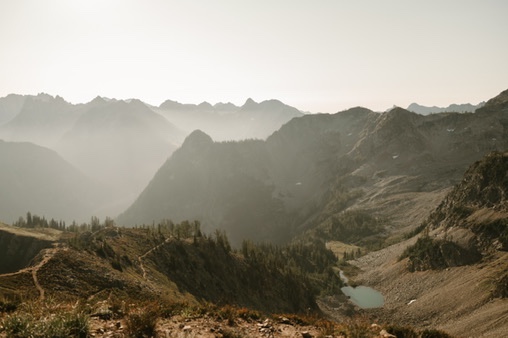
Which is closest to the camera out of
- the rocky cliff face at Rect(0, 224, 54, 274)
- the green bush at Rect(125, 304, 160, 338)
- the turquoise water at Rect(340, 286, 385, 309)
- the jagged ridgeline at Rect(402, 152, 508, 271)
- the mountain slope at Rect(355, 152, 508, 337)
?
the green bush at Rect(125, 304, 160, 338)

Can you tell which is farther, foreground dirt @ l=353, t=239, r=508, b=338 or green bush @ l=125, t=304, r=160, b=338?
foreground dirt @ l=353, t=239, r=508, b=338

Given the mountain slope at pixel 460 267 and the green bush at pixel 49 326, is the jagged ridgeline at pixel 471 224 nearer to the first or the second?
the mountain slope at pixel 460 267

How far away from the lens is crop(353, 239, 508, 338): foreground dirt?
7125cm

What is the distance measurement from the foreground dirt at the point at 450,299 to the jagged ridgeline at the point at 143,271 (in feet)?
112

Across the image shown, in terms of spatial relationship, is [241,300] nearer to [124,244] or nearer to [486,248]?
[124,244]

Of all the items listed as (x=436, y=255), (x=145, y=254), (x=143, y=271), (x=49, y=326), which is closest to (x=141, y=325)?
(x=49, y=326)

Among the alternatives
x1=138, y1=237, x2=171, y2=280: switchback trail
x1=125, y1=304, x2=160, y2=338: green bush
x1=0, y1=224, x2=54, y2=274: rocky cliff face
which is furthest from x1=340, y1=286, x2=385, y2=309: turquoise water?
x1=125, y1=304, x2=160, y2=338: green bush

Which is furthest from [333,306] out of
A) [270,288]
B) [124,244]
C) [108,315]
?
[108,315]

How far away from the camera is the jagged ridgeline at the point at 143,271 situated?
36344mm

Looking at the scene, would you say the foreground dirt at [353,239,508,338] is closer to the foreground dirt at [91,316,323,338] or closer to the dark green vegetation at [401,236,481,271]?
the dark green vegetation at [401,236,481,271]

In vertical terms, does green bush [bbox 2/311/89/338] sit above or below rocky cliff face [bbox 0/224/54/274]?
above

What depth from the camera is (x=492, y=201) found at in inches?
4872

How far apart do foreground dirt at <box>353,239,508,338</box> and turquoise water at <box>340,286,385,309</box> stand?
2.92m

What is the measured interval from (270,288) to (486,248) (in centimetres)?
8041
